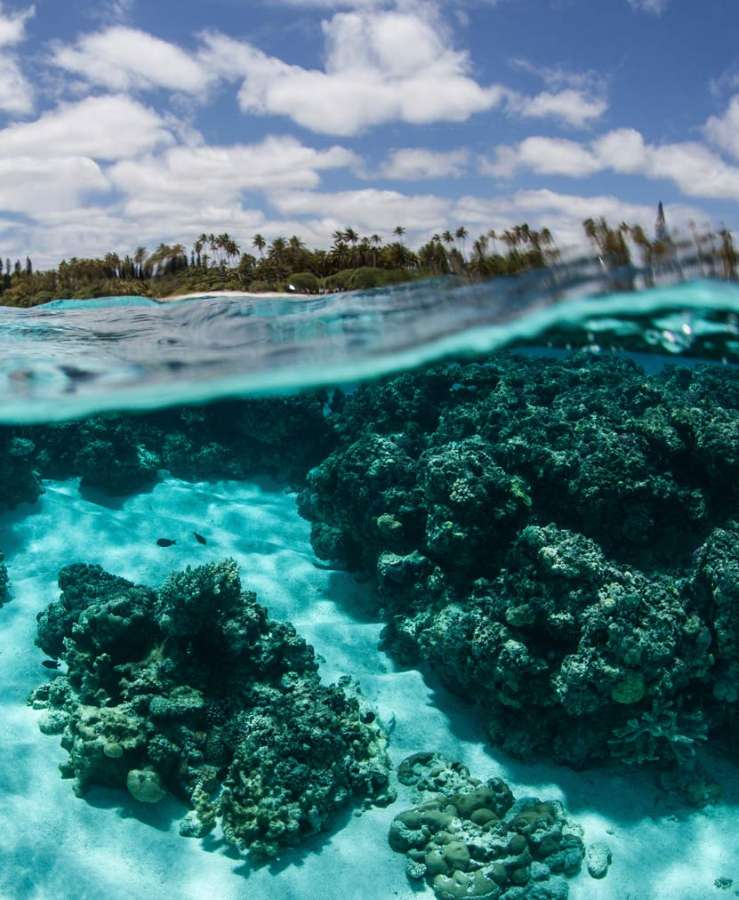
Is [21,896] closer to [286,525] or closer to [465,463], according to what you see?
[465,463]

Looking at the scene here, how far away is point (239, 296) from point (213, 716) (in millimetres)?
6945

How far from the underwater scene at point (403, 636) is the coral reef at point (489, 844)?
0.11 ft

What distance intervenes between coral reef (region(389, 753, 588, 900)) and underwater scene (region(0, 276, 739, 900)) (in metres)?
0.03

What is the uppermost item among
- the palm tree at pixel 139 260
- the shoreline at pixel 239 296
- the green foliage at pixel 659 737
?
the palm tree at pixel 139 260

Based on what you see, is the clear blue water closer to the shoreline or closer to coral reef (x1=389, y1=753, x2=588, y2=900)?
the shoreline

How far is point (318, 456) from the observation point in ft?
56.7

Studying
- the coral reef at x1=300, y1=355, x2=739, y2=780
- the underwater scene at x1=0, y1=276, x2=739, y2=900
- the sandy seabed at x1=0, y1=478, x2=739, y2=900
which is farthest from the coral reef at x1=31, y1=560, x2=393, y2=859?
the coral reef at x1=300, y1=355, x2=739, y2=780

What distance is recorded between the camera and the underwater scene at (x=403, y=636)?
7.05 meters

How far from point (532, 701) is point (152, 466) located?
12.0 m

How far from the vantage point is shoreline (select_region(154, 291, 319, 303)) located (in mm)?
11211

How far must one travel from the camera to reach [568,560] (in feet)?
26.5

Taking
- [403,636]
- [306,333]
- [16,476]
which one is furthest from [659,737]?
[16,476]

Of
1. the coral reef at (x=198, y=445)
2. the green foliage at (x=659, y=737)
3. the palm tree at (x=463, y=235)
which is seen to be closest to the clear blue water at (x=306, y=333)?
the palm tree at (x=463, y=235)

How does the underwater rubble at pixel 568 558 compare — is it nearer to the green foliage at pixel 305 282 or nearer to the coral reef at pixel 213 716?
the coral reef at pixel 213 716
